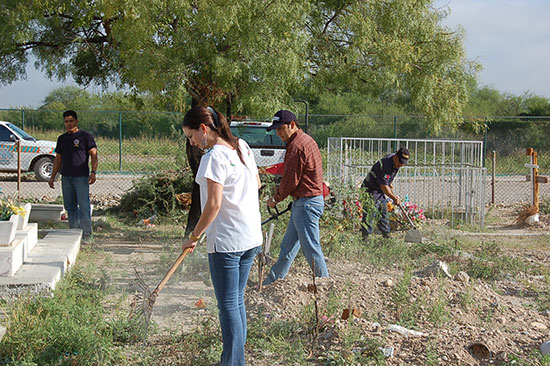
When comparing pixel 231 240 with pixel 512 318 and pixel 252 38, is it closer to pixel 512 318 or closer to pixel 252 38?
pixel 512 318

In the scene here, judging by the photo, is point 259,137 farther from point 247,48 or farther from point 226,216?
point 226,216

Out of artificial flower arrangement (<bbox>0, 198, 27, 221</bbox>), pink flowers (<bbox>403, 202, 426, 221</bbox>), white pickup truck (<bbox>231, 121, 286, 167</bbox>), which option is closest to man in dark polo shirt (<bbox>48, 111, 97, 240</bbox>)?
artificial flower arrangement (<bbox>0, 198, 27, 221</bbox>)

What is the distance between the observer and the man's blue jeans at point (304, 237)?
226 inches

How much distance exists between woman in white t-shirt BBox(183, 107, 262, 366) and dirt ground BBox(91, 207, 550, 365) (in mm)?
688

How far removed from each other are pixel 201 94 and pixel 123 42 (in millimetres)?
1263

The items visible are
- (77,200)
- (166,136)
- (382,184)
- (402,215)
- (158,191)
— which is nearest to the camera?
(77,200)

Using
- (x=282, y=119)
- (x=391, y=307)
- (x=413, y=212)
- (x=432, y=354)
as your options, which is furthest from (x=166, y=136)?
(x=432, y=354)

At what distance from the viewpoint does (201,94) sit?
8.16 m

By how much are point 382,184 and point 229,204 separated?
4972 mm

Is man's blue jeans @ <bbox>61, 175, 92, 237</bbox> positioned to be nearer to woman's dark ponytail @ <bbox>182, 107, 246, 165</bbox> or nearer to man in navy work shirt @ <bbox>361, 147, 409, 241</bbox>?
man in navy work shirt @ <bbox>361, 147, 409, 241</bbox>

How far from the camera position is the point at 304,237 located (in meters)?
5.73

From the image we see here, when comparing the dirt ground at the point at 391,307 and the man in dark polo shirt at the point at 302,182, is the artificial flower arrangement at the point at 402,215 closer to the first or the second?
the dirt ground at the point at 391,307

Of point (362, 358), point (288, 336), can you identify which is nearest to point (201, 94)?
point (288, 336)

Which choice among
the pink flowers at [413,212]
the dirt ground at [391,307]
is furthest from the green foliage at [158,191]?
the pink flowers at [413,212]
